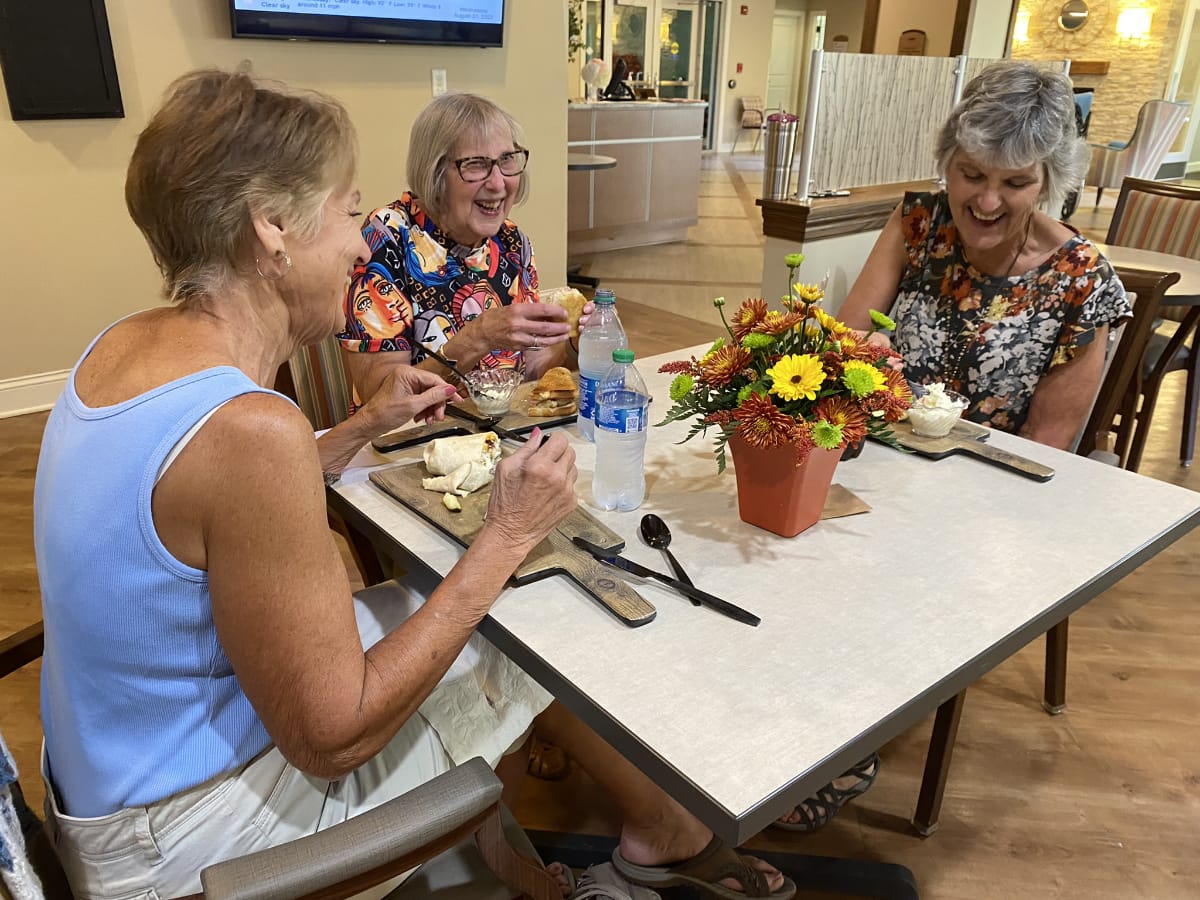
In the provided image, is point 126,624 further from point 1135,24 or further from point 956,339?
point 1135,24

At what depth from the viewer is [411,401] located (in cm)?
139

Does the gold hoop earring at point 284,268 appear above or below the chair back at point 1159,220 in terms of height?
above

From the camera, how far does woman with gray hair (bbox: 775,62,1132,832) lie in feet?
5.52

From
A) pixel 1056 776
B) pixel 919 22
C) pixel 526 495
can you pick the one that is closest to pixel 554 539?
pixel 526 495

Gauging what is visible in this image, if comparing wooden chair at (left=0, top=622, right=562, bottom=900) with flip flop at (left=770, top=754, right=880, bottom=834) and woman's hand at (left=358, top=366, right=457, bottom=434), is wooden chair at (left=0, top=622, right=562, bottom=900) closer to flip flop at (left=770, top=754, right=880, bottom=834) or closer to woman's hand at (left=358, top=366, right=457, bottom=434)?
woman's hand at (left=358, top=366, right=457, bottom=434)

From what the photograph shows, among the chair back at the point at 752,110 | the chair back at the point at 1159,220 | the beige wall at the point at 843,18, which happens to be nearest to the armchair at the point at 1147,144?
the chair back at the point at 1159,220

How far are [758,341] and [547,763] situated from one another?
1.13m

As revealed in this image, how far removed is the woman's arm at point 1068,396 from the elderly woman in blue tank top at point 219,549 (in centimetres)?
123

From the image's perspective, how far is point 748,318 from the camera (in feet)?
3.74

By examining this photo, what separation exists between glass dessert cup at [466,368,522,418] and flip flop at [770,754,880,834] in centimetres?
95

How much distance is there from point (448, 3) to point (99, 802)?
3760 mm

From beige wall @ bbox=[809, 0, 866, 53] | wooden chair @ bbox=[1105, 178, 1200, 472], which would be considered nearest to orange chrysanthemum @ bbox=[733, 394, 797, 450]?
wooden chair @ bbox=[1105, 178, 1200, 472]

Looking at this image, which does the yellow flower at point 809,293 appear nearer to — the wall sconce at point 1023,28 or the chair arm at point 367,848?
the chair arm at point 367,848

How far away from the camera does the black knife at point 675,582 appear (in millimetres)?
988
